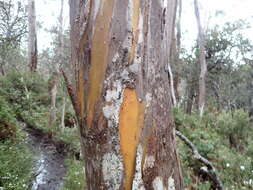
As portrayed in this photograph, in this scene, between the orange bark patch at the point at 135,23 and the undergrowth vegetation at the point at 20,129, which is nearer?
the orange bark patch at the point at 135,23

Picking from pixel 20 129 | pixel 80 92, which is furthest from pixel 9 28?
pixel 80 92

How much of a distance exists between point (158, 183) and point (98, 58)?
0.44 m

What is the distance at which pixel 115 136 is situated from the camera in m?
1.09

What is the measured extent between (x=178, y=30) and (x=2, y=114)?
50.0 ft

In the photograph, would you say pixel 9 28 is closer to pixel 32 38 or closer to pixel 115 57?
pixel 32 38

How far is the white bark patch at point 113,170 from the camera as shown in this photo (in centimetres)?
108

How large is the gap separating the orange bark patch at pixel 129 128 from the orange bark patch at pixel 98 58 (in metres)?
0.09

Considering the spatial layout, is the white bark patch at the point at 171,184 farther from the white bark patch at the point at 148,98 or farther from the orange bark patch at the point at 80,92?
the orange bark patch at the point at 80,92

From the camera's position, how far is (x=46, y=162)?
6.93m

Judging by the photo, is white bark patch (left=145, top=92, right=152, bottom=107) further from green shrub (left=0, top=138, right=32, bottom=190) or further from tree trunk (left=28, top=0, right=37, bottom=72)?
tree trunk (left=28, top=0, right=37, bottom=72)

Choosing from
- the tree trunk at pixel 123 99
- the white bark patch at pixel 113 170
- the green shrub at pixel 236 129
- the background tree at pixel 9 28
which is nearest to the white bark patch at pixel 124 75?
the tree trunk at pixel 123 99

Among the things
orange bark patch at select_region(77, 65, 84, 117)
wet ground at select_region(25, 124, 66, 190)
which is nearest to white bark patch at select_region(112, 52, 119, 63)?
orange bark patch at select_region(77, 65, 84, 117)

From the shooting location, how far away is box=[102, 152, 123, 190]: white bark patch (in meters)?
1.08

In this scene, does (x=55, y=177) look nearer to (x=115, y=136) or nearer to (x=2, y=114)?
(x=2, y=114)
